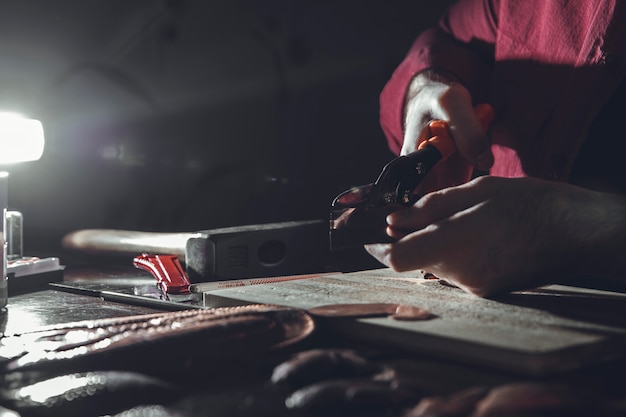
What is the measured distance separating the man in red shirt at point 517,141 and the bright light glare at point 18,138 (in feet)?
2.82

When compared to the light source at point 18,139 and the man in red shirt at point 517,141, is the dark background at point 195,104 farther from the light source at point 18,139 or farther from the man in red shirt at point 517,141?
the light source at point 18,139

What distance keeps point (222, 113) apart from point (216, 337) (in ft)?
5.73

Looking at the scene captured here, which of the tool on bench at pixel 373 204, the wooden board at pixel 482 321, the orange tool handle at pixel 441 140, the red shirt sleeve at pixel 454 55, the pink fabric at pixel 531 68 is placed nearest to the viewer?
→ the wooden board at pixel 482 321

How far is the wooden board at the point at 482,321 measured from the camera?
621 mm

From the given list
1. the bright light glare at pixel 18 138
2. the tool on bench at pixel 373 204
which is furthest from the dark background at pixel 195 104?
the tool on bench at pixel 373 204

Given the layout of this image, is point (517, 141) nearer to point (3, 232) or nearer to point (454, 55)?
point (454, 55)

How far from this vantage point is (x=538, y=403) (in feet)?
1.59

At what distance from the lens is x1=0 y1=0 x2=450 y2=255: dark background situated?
6.92ft

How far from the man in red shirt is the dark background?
374 millimetres

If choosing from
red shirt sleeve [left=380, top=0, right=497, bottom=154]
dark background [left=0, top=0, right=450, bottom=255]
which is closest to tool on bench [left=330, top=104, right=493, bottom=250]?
red shirt sleeve [left=380, top=0, right=497, bottom=154]

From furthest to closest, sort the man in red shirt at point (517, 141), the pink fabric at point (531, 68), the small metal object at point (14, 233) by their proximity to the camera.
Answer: the small metal object at point (14, 233) < the pink fabric at point (531, 68) < the man in red shirt at point (517, 141)

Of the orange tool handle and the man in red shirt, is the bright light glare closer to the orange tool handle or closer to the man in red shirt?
the man in red shirt

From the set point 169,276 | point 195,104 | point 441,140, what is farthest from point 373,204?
point 195,104

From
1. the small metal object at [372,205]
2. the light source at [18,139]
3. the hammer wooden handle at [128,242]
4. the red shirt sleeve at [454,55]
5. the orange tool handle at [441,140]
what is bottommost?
the hammer wooden handle at [128,242]
